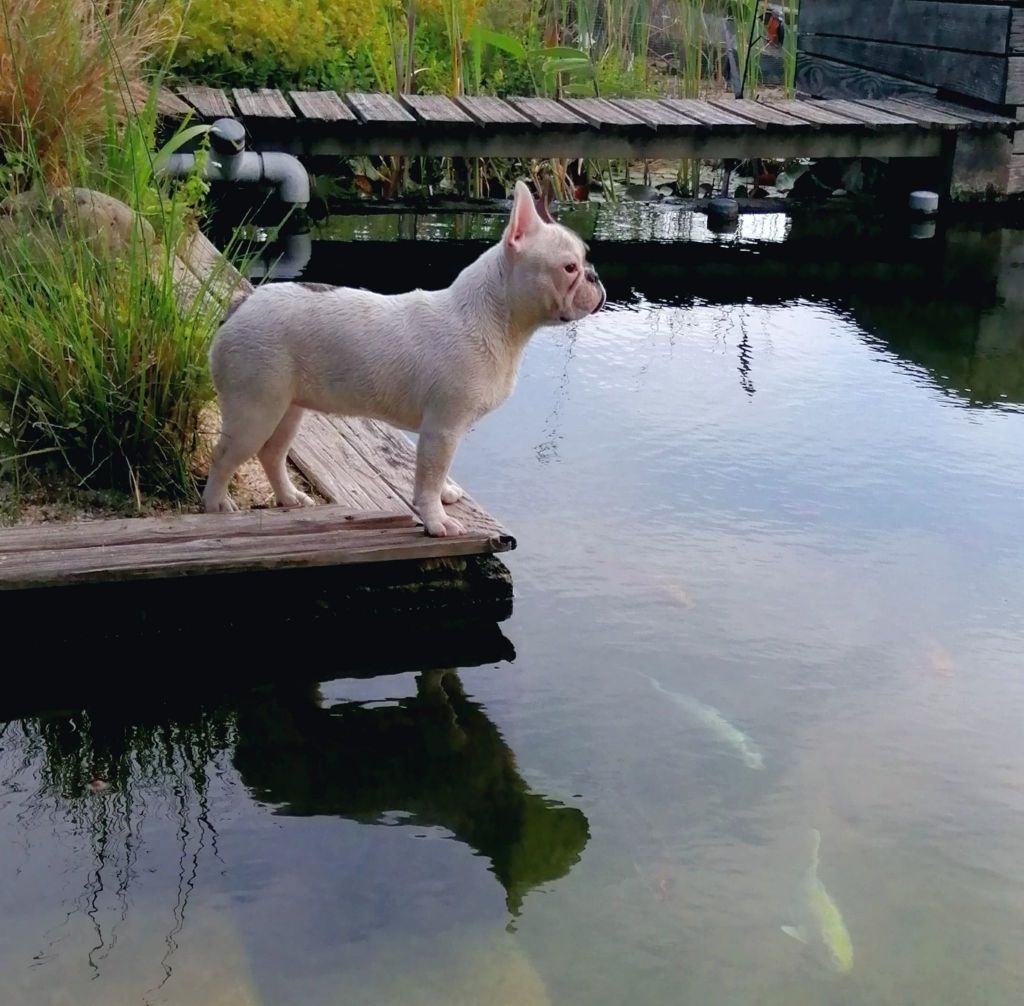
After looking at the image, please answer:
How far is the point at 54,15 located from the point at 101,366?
3.01 meters

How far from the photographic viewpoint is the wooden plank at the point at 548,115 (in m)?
8.94

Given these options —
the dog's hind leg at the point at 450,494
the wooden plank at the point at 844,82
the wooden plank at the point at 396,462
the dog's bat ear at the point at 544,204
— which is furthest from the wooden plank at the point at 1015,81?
the dog's hind leg at the point at 450,494

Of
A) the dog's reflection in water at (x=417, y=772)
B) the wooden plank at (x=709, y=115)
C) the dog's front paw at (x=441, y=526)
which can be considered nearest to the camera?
the dog's reflection in water at (x=417, y=772)

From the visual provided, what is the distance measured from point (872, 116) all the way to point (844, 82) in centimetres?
264

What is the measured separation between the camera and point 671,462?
534 centimetres

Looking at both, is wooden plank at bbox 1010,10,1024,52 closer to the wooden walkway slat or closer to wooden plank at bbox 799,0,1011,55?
wooden plank at bbox 799,0,1011,55

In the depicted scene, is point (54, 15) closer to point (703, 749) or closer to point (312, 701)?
point (312, 701)

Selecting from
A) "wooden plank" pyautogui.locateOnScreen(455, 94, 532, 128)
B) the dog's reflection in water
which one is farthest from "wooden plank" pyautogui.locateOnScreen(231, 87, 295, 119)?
the dog's reflection in water

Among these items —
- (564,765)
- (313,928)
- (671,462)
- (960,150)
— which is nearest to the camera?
(313,928)

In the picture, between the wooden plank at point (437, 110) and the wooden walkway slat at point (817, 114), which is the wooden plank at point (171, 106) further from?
the wooden walkway slat at point (817, 114)

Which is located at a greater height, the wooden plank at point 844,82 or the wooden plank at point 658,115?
the wooden plank at point 844,82

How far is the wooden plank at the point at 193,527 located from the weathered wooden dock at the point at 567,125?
16.4 feet

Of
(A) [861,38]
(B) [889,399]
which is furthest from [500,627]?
(A) [861,38]

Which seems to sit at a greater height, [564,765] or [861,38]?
[861,38]
